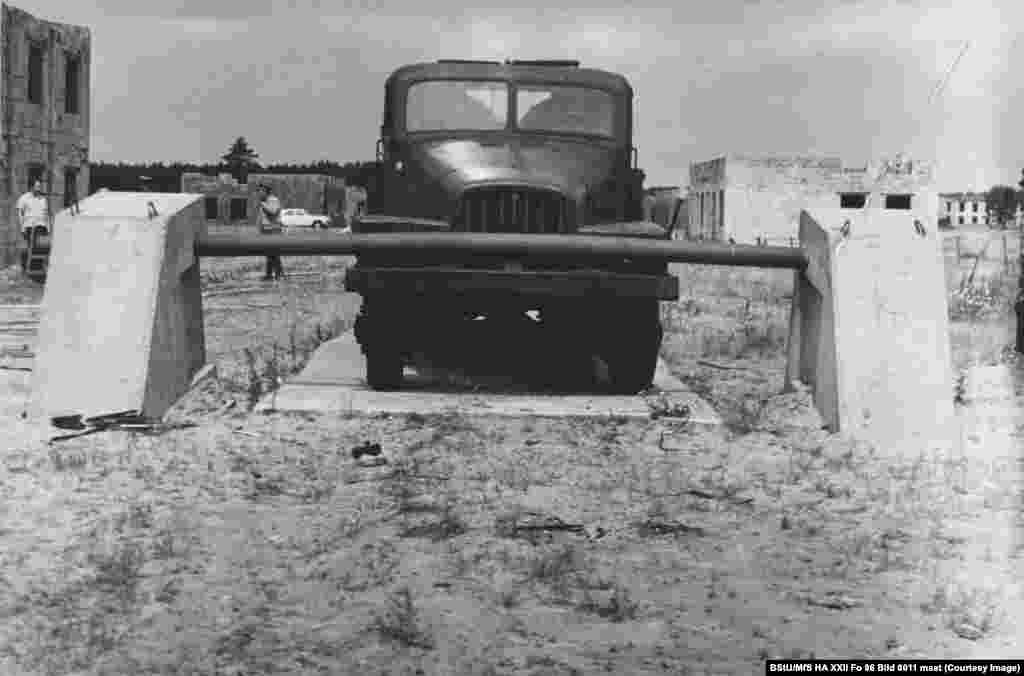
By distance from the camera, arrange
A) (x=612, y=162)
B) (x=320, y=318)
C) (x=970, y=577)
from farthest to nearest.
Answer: (x=320, y=318), (x=612, y=162), (x=970, y=577)

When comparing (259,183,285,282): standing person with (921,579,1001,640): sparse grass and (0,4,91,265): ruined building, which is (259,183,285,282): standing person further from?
(921,579,1001,640): sparse grass

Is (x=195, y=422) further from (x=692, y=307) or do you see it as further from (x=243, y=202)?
(x=243, y=202)

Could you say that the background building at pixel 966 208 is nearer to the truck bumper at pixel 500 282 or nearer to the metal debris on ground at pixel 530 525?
the truck bumper at pixel 500 282

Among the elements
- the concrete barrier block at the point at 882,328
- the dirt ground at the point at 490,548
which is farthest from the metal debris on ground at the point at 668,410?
the concrete barrier block at the point at 882,328

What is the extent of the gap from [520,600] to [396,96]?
6225mm

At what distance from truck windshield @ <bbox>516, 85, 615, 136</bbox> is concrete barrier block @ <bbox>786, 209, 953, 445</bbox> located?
8.02ft

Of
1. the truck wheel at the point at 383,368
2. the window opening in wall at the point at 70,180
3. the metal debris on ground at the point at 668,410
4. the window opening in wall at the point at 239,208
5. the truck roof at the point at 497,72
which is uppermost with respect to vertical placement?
the window opening in wall at the point at 239,208

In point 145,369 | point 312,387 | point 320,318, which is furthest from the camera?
point 320,318

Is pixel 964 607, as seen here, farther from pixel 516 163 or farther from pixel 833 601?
pixel 516 163

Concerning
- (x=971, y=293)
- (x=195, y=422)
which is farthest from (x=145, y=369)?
(x=971, y=293)

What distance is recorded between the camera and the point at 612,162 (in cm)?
1033

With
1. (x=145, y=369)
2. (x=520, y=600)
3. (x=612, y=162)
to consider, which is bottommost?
(x=520, y=600)

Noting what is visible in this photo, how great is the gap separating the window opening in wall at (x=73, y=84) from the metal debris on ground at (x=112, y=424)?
24.7 m

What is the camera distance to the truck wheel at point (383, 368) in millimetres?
9133
